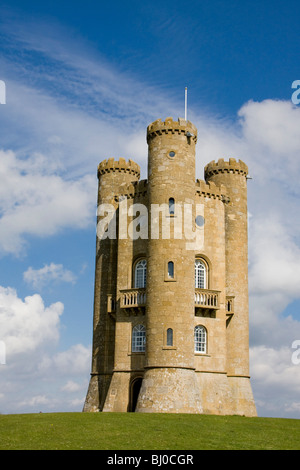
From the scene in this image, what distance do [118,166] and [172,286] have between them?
15.3m

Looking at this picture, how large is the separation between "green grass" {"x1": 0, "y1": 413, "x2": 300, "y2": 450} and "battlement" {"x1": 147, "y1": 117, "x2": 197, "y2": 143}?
20658 mm

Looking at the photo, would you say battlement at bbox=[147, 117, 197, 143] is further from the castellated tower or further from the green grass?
the green grass

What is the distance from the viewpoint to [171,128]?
152ft

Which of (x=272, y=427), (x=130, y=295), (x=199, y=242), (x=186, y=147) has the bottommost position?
(x=272, y=427)

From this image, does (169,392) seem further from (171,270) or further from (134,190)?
(134,190)

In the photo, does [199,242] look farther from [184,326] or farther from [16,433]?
[16,433]

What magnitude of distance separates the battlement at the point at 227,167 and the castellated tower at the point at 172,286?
9cm

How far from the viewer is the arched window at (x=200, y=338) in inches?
1821

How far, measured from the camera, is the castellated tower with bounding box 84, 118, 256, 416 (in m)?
42.7

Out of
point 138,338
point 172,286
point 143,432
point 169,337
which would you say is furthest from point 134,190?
point 143,432

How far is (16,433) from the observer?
102ft

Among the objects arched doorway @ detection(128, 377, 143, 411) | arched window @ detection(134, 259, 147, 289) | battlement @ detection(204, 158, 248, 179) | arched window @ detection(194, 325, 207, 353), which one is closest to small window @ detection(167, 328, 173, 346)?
arched window @ detection(194, 325, 207, 353)
